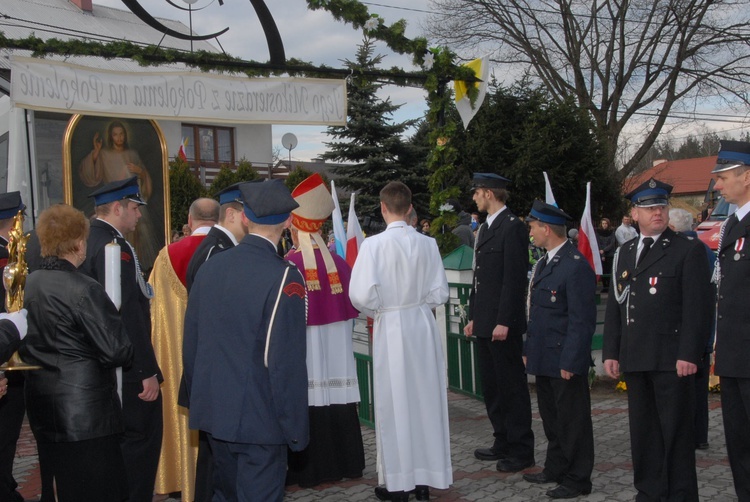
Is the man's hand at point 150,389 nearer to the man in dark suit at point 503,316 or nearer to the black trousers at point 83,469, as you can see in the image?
the black trousers at point 83,469

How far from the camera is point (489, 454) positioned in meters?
6.07

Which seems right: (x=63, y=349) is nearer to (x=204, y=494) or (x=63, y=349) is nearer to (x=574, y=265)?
(x=204, y=494)

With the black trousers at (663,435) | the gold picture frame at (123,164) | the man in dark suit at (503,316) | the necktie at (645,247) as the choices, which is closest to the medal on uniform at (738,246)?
the necktie at (645,247)

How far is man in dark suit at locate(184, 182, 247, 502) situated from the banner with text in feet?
6.90

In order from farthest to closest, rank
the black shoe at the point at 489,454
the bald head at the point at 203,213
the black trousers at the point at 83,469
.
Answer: the black shoe at the point at 489,454 < the bald head at the point at 203,213 < the black trousers at the point at 83,469

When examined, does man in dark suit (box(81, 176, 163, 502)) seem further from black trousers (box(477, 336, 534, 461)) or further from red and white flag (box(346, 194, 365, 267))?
red and white flag (box(346, 194, 365, 267))

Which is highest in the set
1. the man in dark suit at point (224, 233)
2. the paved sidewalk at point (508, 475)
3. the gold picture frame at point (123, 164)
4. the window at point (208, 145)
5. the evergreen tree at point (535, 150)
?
the window at point (208, 145)

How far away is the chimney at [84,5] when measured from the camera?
106ft

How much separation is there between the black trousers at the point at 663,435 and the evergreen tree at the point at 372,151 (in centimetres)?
2281

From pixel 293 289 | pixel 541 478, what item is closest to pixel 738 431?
pixel 541 478

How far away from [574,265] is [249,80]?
3.71 m

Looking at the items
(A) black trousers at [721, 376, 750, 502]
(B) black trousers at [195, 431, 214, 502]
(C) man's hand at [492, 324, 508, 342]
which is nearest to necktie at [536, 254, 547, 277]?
(C) man's hand at [492, 324, 508, 342]

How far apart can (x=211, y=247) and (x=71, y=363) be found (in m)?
1.43

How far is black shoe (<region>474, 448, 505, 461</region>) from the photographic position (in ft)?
19.9
